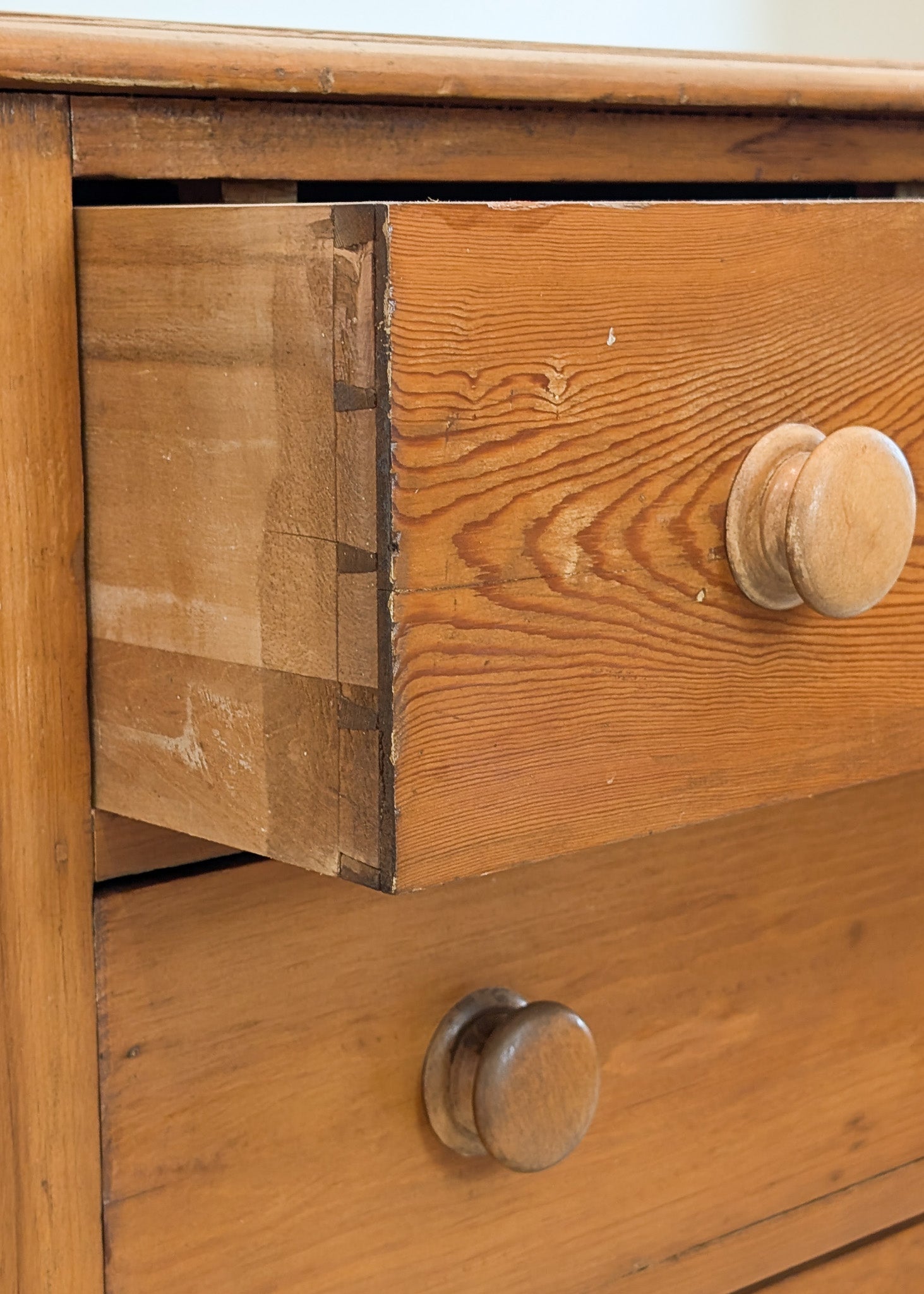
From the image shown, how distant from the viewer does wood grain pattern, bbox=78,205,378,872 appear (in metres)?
0.39

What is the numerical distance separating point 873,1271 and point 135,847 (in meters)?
0.45

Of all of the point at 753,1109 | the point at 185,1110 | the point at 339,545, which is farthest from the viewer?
the point at 753,1109

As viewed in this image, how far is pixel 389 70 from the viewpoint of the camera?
0.47m

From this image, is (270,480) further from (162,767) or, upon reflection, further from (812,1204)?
(812,1204)

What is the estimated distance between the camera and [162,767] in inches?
18.6

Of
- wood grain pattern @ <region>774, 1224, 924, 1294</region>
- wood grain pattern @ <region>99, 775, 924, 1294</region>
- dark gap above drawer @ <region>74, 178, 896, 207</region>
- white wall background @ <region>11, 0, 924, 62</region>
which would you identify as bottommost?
wood grain pattern @ <region>774, 1224, 924, 1294</region>

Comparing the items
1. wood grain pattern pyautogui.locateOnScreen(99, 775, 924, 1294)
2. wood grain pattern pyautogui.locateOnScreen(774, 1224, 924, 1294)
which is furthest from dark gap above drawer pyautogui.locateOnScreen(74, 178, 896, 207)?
wood grain pattern pyautogui.locateOnScreen(774, 1224, 924, 1294)

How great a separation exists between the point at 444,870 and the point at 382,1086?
Answer: 194mm

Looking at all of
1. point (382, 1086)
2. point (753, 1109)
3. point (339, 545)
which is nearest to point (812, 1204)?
point (753, 1109)

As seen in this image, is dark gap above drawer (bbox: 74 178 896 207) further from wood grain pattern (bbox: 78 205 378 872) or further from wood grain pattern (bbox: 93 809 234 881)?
wood grain pattern (bbox: 93 809 234 881)

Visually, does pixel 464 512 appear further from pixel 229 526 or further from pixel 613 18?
pixel 613 18

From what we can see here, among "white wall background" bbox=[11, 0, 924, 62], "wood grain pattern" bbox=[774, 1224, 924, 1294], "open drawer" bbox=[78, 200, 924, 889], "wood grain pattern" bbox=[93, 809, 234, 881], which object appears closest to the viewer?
"open drawer" bbox=[78, 200, 924, 889]

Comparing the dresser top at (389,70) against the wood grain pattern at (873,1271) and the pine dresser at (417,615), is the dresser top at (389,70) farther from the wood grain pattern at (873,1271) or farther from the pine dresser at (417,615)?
the wood grain pattern at (873,1271)

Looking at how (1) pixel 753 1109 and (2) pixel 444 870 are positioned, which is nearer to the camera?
(2) pixel 444 870
